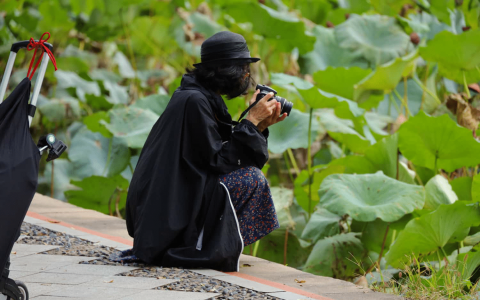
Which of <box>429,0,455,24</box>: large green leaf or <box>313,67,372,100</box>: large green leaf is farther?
<box>429,0,455,24</box>: large green leaf

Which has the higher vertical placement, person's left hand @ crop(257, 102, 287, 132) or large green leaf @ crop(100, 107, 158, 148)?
large green leaf @ crop(100, 107, 158, 148)

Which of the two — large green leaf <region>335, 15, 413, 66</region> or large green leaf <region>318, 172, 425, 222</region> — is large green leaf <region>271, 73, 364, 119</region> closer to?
large green leaf <region>318, 172, 425, 222</region>

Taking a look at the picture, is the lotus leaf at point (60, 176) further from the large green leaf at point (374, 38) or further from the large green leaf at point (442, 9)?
the large green leaf at point (442, 9)

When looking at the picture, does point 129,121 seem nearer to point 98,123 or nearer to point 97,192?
point 98,123

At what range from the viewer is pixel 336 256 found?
3914 mm

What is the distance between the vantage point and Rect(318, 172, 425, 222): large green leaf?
347 centimetres

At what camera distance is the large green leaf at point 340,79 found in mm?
4844

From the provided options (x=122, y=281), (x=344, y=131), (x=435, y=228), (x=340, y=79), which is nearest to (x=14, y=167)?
(x=122, y=281)

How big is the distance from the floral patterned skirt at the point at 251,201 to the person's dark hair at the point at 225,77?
1.27 ft

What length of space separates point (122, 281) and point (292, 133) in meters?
2.33

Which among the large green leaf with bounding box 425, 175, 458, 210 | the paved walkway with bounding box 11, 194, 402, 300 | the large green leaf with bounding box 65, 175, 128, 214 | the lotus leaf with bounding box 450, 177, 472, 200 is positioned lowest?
the paved walkway with bounding box 11, 194, 402, 300

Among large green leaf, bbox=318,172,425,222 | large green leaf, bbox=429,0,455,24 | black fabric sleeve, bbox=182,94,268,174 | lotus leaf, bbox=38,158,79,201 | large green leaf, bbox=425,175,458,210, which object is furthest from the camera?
large green leaf, bbox=429,0,455,24

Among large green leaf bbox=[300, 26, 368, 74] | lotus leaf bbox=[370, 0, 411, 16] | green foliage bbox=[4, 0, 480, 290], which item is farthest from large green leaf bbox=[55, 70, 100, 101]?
lotus leaf bbox=[370, 0, 411, 16]

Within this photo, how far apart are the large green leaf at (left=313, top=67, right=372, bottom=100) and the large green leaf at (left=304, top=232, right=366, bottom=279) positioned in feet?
4.54
